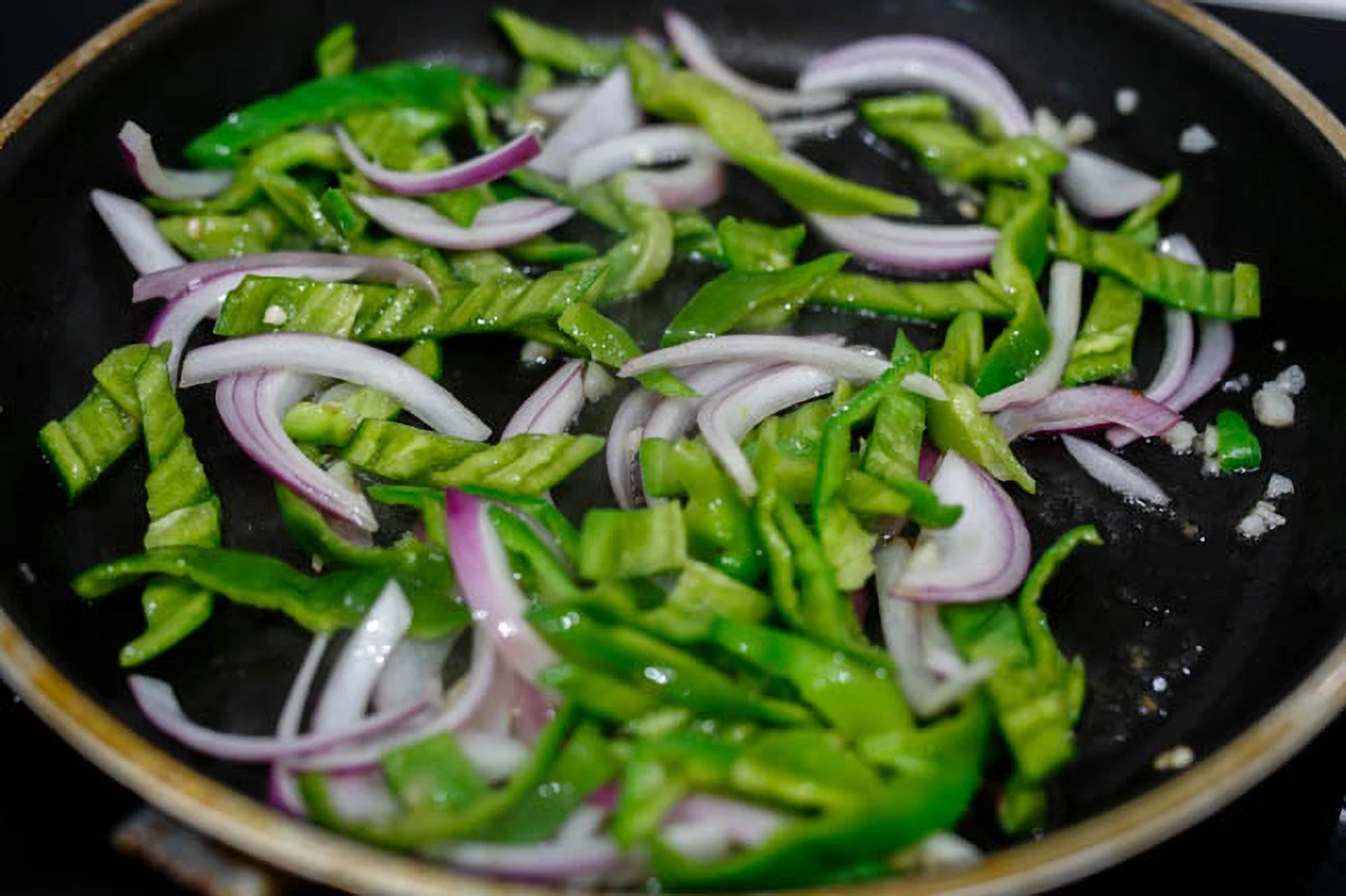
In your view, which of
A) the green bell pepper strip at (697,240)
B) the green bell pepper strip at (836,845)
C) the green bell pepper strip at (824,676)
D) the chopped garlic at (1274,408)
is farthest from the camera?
the green bell pepper strip at (697,240)

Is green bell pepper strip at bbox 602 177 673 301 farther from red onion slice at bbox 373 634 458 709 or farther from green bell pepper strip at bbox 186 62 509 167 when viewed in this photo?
red onion slice at bbox 373 634 458 709

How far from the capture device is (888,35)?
2.84 meters

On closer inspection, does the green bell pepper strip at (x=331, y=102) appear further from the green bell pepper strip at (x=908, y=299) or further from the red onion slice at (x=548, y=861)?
the red onion slice at (x=548, y=861)

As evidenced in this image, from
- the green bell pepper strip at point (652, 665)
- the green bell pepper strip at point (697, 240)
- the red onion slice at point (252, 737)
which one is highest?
the green bell pepper strip at point (697, 240)

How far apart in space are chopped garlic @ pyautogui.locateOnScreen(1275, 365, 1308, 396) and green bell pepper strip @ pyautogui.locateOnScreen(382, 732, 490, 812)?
4.93 feet

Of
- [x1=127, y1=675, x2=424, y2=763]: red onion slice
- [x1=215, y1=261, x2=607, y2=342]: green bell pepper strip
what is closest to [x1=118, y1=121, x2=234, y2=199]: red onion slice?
[x1=215, y1=261, x2=607, y2=342]: green bell pepper strip

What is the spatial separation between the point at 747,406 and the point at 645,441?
0.19 metres

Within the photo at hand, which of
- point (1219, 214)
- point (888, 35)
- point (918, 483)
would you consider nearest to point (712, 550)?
point (918, 483)

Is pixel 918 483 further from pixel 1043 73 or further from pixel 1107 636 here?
pixel 1043 73

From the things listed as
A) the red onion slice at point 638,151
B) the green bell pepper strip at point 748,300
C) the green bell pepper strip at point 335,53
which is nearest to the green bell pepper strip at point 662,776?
the green bell pepper strip at point 748,300

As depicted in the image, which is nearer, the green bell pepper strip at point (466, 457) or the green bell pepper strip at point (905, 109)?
the green bell pepper strip at point (466, 457)

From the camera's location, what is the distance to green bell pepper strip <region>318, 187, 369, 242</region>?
7.62 feet

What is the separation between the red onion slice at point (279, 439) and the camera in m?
1.92

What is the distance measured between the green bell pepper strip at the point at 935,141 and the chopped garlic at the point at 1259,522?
89cm
